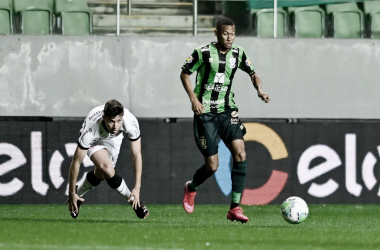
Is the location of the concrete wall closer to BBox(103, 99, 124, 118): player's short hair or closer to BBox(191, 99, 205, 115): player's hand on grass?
BBox(191, 99, 205, 115): player's hand on grass

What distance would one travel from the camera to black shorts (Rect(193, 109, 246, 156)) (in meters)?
7.90

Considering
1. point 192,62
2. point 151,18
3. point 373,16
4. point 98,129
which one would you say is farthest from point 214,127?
point 373,16

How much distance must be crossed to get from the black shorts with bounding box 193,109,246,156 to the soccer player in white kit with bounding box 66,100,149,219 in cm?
77

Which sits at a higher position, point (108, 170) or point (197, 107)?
point (197, 107)

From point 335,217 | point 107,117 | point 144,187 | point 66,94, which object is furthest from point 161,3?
point 107,117

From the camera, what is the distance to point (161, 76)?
1317cm

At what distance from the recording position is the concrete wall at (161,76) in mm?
12953

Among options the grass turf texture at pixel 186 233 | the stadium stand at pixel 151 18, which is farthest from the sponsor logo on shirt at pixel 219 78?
the stadium stand at pixel 151 18

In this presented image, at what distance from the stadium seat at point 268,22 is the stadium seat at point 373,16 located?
1504mm

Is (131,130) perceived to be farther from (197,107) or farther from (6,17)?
(6,17)

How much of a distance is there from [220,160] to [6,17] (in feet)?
14.4

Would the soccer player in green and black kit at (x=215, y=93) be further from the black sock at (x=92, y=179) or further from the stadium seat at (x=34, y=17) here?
the stadium seat at (x=34, y=17)

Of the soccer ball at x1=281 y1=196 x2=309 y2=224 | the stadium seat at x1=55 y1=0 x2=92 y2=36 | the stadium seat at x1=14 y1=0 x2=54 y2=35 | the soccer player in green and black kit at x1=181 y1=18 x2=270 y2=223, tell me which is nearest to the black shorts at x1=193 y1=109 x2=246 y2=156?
the soccer player in green and black kit at x1=181 y1=18 x2=270 y2=223

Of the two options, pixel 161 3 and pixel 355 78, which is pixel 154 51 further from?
pixel 355 78
